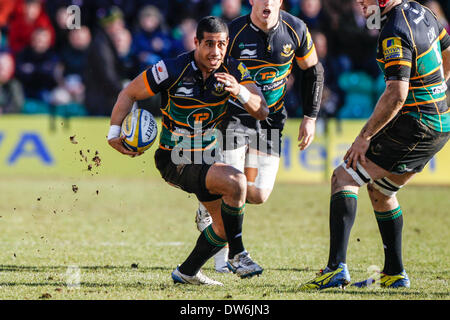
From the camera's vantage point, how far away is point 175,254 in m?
7.98

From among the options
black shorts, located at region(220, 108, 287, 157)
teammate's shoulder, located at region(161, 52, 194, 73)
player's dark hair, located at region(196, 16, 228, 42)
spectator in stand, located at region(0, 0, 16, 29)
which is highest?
spectator in stand, located at region(0, 0, 16, 29)

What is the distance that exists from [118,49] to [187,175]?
8.88 metres

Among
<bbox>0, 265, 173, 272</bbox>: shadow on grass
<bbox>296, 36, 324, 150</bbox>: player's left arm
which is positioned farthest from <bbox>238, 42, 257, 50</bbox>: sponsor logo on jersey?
<bbox>0, 265, 173, 272</bbox>: shadow on grass

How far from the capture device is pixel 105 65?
47.8 ft

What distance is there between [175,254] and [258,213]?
3351 millimetres

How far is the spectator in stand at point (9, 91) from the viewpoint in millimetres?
15680

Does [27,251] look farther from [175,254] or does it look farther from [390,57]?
[390,57]

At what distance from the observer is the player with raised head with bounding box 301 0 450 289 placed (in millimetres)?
5941

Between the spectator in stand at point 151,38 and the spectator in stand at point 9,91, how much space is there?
2637 mm

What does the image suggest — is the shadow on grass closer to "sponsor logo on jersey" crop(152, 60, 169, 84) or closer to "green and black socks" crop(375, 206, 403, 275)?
"sponsor logo on jersey" crop(152, 60, 169, 84)

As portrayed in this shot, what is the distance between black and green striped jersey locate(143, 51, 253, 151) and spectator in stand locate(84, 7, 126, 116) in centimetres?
811

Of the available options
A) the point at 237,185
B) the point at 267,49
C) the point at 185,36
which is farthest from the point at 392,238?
the point at 185,36

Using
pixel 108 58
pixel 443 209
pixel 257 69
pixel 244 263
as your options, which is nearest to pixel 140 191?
pixel 108 58

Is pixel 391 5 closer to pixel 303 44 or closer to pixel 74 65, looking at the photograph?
pixel 303 44
